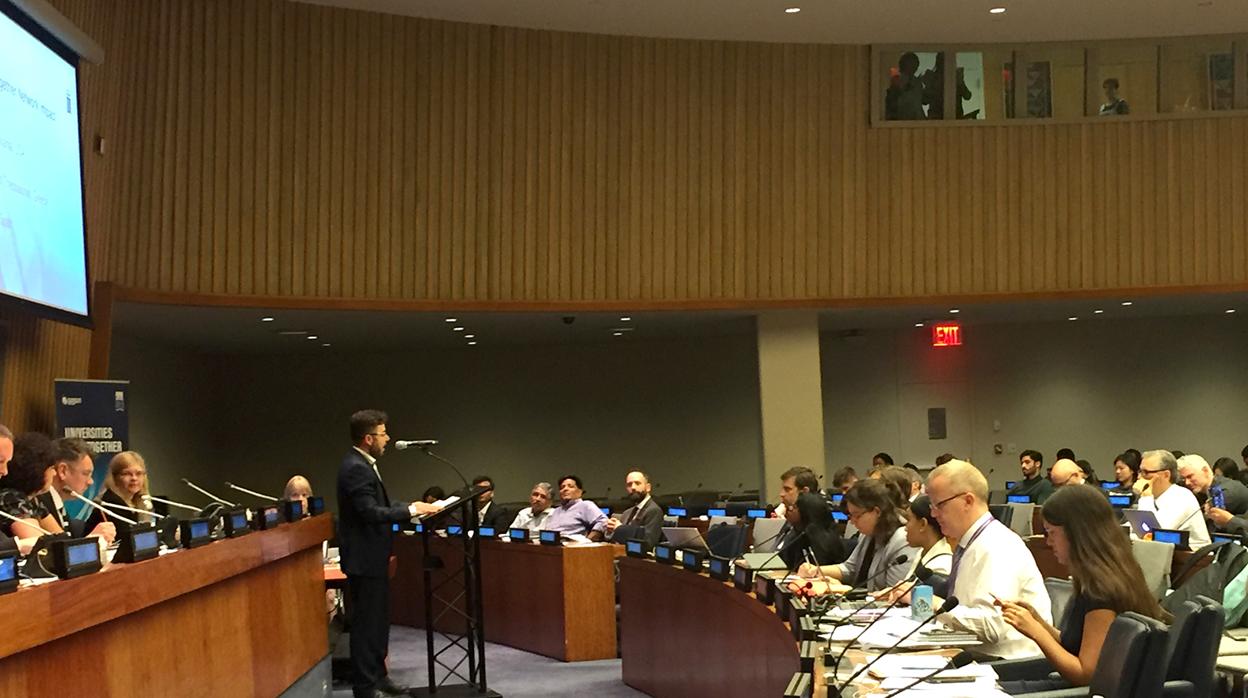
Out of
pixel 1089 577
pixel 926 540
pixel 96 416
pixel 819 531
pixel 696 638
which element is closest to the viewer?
pixel 1089 577

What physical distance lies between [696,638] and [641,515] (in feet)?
11.4

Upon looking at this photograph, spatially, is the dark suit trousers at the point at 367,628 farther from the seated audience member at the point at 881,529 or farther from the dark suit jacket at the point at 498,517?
the dark suit jacket at the point at 498,517

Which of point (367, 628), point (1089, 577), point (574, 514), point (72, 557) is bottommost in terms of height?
point (367, 628)

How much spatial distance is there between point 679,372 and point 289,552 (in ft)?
34.1

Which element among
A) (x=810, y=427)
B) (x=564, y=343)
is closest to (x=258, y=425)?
(x=564, y=343)

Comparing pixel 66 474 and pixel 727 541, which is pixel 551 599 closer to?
pixel 727 541

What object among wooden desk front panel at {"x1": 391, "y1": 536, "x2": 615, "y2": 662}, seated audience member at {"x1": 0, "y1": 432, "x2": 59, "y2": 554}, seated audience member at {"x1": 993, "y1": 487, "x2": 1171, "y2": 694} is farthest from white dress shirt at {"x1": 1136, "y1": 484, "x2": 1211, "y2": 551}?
seated audience member at {"x1": 0, "y1": 432, "x2": 59, "y2": 554}

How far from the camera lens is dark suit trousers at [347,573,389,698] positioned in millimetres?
6867

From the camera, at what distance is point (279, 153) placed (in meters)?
11.0

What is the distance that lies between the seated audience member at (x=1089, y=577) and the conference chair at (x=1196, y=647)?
0.20 m

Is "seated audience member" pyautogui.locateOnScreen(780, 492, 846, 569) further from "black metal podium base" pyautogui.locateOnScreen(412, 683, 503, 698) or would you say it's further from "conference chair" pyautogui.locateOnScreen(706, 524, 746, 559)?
"black metal podium base" pyautogui.locateOnScreen(412, 683, 503, 698)

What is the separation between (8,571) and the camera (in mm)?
3025

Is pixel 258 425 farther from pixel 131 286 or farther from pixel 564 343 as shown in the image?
pixel 131 286

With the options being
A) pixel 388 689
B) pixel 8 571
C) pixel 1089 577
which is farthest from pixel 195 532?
pixel 1089 577
